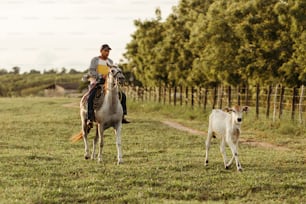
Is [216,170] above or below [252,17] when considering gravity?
below

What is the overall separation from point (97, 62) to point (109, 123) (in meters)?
1.75

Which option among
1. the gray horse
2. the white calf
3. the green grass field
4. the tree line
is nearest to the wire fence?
the tree line

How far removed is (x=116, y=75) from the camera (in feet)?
44.6

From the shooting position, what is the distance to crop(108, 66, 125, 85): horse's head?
Result: 13.6 meters

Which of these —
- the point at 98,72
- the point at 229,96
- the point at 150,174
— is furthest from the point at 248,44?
the point at 150,174

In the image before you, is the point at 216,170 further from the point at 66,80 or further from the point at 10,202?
the point at 66,80

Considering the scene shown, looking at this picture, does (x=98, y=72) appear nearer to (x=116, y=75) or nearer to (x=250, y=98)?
(x=116, y=75)

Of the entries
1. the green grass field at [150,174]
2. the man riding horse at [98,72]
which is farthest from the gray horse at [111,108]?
the green grass field at [150,174]

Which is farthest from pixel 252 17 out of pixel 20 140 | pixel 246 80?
pixel 20 140

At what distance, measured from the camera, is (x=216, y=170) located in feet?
40.4

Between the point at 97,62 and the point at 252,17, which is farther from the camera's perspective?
the point at 252,17

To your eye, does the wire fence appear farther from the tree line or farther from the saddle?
the saddle

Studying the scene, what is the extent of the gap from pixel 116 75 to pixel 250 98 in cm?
1985

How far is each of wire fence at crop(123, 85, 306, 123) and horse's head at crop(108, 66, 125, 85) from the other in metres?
13.0
